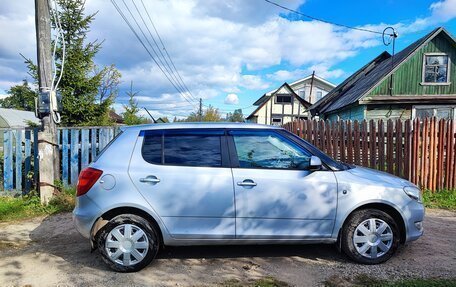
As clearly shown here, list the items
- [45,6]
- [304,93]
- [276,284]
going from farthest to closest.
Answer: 1. [304,93]
2. [45,6]
3. [276,284]

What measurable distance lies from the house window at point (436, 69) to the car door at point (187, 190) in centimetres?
1684

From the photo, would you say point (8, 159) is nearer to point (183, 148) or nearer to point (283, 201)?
point (183, 148)

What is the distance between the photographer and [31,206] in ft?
21.9

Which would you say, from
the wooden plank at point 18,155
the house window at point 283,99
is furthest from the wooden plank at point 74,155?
the house window at point 283,99

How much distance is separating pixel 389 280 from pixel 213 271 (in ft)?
6.08

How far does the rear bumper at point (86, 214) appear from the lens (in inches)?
151

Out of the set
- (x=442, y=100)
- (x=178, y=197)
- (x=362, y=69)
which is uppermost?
(x=362, y=69)

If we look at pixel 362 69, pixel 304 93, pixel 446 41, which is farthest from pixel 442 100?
pixel 304 93

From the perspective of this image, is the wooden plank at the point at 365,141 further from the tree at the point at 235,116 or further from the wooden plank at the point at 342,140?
the tree at the point at 235,116

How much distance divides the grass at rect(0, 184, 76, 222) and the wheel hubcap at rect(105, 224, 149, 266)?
3350mm

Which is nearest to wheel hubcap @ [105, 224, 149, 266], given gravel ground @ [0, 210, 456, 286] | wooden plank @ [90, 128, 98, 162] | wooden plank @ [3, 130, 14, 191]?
gravel ground @ [0, 210, 456, 286]

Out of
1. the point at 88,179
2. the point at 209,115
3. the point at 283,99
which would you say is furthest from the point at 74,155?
the point at 209,115

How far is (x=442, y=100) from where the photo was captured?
1684cm

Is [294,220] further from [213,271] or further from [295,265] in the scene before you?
[213,271]
